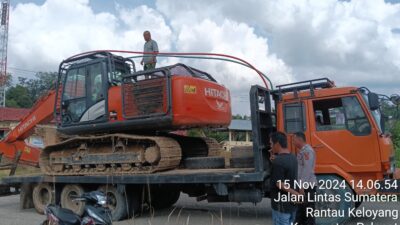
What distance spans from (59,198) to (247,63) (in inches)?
215

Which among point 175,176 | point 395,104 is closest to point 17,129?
point 175,176

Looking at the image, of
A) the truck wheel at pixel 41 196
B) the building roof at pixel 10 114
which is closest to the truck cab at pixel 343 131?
the truck wheel at pixel 41 196

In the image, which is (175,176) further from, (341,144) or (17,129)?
(17,129)

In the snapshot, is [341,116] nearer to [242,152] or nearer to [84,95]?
[242,152]

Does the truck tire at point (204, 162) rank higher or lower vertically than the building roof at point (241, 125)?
lower

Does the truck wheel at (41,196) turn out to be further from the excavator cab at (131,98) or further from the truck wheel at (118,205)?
the truck wheel at (118,205)

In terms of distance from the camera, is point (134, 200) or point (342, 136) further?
point (134, 200)

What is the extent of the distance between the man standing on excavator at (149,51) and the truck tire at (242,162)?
2927 mm

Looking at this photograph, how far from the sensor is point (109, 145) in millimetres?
10109

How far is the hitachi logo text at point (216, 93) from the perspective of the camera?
378 inches

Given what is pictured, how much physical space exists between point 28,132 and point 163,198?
4169 millimetres

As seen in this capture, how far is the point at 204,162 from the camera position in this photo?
9719 mm

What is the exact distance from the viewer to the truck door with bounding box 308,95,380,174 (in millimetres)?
7969

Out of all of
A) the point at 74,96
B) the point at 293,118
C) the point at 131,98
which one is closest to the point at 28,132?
the point at 74,96
